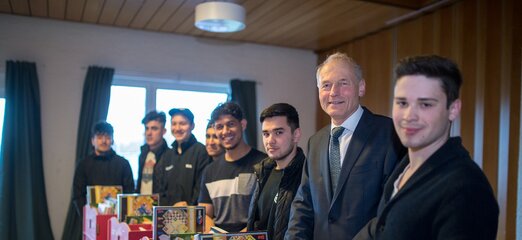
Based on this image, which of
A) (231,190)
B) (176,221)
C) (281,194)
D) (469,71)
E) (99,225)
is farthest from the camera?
(469,71)

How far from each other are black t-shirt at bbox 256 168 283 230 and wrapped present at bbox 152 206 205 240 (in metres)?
0.28

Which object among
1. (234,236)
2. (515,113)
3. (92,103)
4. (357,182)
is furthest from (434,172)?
(92,103)

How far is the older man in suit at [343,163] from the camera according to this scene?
1.59m

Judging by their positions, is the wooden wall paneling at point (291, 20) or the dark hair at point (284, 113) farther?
the wooden wall paneling at point (291, 20)

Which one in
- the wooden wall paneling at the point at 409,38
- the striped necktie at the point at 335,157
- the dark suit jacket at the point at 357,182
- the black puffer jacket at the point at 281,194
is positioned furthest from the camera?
the wooden wall paneling at the point at 409,38

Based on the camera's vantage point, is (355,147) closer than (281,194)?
→ Yes

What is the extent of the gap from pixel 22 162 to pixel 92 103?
870 mm

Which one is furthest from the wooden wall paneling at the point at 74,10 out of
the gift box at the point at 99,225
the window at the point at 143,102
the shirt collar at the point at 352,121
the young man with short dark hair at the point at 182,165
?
the shirt collar at the point at 352,121

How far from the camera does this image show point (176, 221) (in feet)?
7.06

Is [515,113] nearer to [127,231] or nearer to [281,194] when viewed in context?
[281,194]

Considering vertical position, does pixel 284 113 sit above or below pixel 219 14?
below

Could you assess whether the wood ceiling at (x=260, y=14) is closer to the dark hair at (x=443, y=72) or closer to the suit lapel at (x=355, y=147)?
the suit lapel at (x=355, y=147)

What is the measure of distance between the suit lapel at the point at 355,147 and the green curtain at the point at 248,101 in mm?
3749

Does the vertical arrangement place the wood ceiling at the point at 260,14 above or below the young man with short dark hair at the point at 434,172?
above
